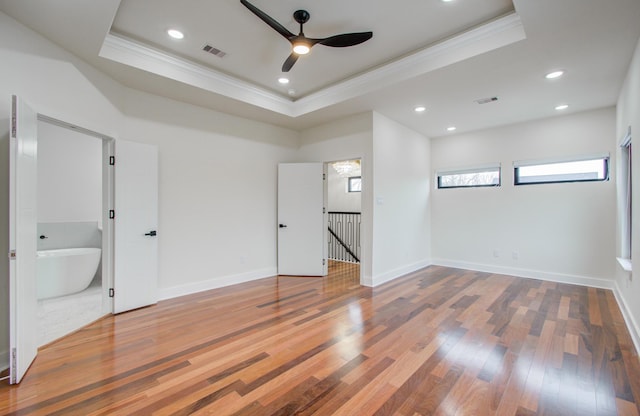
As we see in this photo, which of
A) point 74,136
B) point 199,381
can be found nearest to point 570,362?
point 199,381

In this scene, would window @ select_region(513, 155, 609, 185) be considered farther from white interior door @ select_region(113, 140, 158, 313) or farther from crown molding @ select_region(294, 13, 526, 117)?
white interior door @ select_region(113, 140, 158, 313)

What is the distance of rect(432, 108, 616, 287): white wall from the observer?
449 cm

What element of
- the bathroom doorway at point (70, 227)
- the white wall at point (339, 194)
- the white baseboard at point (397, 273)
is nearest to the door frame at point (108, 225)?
the bathroom doorway at point (70, 227)

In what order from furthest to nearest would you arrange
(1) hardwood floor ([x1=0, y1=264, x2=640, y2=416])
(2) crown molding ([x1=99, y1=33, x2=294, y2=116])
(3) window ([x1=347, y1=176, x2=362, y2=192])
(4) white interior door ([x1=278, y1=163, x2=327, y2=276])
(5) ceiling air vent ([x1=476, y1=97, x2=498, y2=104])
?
(3) window ([x1=347, y1=176, x2=362, y2=192]) < (4) white interior door ([x1=278, y1=163, x2=327, y2=276]) < (5) ceiling air vent ([x1=476, y1=97, x2=498, y2=104]) < (2) crown molding ([x1=99, y1=33, x2=294, y2=116]) < (1) hardwood floor ([x1=0, y1=264, x2=640, y2=416])

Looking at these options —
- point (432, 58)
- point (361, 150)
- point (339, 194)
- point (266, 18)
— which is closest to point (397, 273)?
point (361, 150)

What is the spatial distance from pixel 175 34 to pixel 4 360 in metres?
3.30

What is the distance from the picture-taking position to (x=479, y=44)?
291 centimetres

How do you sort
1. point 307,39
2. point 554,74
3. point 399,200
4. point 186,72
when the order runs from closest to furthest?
point 307,39 < point 554,74 < point 186,72 < point 399,200

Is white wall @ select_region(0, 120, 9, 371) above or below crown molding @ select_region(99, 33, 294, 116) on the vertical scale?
below

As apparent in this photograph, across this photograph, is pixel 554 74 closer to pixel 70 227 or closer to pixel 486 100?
pixel 486 100

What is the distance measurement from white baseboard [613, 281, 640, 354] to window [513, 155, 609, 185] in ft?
5.68

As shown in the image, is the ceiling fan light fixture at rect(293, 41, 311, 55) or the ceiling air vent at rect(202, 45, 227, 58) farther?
the ceiling air vent at rect(202, 45, 227, 58)

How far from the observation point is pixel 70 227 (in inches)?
196

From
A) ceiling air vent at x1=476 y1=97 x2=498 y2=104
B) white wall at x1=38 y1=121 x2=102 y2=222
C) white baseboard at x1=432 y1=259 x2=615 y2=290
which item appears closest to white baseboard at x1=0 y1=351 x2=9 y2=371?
white wall at x1=38 y1=121 x2=102 y2=222
